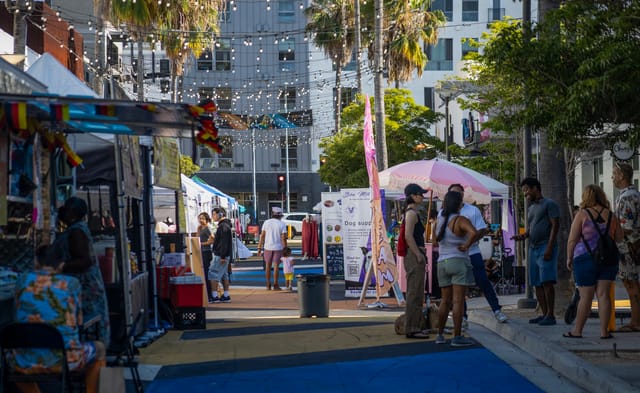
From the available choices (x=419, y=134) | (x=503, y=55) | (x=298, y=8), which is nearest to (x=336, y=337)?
(x=503, y=55)

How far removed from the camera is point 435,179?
21.9 m

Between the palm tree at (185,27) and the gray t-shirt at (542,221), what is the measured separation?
2234cm

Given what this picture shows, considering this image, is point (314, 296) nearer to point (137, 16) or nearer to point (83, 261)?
point (83, 261)

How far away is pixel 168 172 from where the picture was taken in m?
15.5

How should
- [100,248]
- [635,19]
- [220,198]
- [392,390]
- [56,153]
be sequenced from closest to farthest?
[392,390]
[56,153]
[635,19]
[100,248]
[220,198]

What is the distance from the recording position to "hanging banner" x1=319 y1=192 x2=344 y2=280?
2494 centimetres

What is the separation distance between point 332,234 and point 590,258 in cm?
1375

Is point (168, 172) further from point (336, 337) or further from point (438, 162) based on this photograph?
point (438, 162)

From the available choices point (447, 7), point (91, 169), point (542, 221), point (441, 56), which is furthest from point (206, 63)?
point (91, 169)

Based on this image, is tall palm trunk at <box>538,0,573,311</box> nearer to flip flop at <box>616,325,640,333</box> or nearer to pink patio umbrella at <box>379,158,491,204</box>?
flip flop at <box>616,325,640,333</box>

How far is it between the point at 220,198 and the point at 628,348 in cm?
2951

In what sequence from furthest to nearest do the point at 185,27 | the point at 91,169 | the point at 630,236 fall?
the point at 185,27
the point at 91,169
the point at 630,236

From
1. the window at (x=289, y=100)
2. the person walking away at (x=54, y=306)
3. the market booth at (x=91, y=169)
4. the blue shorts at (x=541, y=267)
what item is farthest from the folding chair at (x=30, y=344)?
the window at (x=289, y=100)

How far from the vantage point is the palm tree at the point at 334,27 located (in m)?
48.7
